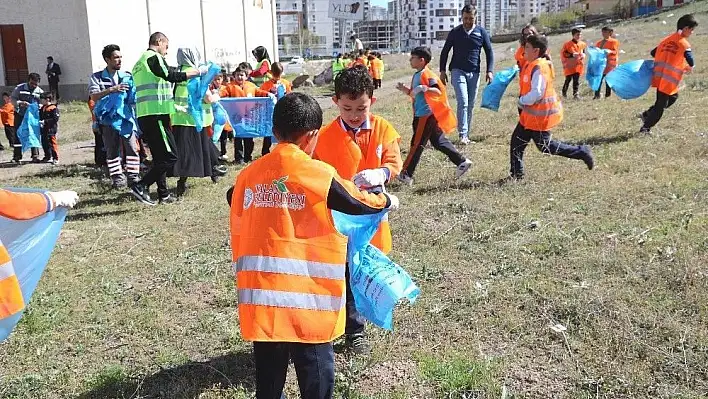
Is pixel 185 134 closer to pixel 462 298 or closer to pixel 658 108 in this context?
pixel 462 298

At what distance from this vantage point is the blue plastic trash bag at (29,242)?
3322 millimetres

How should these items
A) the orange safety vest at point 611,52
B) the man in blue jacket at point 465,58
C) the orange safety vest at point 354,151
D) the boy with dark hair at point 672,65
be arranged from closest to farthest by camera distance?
1. the orange safety vest at point 354,151
2. the boy with dark hair at point 672,65
3. the man in blue jacket at point 465,58
4. the orange safety vest at point 611,52

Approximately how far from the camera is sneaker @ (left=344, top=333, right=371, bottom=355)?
3.67 metres

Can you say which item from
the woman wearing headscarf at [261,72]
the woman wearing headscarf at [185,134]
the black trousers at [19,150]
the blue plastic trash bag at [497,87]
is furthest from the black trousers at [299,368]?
the black trousers at [19,150]

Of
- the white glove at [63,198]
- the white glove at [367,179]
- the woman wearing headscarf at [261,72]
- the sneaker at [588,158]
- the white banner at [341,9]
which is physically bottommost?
the sneaker at [588,158]

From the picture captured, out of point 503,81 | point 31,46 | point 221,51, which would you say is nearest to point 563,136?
point 503,81

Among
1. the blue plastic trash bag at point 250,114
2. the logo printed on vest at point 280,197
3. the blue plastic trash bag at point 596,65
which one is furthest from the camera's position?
the blue plastic trash bag at point 596,65

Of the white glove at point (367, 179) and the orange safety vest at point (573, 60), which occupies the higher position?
the orange safety vest at point (573, 60)

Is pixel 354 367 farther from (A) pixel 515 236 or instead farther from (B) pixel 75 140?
(B) pixel 75 140

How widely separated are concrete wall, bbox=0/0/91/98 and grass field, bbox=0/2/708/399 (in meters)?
15.0

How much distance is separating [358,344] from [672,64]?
23.7 feet

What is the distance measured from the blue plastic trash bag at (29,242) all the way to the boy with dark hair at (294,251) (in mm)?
1297

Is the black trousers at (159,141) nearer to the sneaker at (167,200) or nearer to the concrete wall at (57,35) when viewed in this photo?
the sneaker at (167,200)

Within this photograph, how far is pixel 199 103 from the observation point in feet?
25.2
